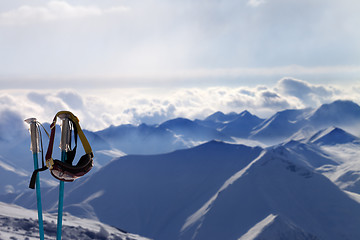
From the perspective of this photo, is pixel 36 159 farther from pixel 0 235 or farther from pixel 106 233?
pixel 106 233

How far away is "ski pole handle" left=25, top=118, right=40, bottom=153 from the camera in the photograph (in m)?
13.1

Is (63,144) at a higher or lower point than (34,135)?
lower

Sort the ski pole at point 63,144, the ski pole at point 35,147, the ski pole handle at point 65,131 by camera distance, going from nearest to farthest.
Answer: the ski pole at point 63,144 < the ski pole handle at point 65,131 < the ski pole at point 35,147

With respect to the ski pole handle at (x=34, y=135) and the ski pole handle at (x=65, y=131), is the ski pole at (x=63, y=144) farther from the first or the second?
the ski pole handle at (x=34, y=135)

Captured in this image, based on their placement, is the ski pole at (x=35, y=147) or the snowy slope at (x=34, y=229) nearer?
the ski pole at (x=35, y=147)

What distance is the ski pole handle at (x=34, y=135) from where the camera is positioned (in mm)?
13062

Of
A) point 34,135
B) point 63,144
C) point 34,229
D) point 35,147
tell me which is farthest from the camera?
point 34,229

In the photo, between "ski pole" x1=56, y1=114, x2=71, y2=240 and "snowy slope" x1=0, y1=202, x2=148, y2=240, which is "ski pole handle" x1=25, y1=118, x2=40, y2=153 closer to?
"ski pole" x1=56, y1=114, x2=71, y2=240

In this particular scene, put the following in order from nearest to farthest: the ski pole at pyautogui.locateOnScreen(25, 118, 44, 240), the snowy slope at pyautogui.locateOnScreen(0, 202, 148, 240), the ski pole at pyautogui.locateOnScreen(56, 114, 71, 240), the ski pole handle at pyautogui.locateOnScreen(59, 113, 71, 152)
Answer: the ski pole at pyautogui.locateOnScreen(56, 114, 71, 240), the ski pole handle at pyautogui.locateOnScreen(59, 113, 71, 152), the ski pole at pyautogui.locateOnScreen(25, 118, 44, 240), the snowy slope at pyautogui.locateOnScreen(0, 202, 148, 240)

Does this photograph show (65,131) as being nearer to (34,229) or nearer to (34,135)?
(34,135)

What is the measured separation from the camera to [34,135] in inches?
522

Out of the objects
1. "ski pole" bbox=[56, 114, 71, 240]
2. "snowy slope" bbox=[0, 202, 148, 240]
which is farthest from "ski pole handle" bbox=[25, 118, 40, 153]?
"snowy slope" bbox=[0, 202, 148, 240]

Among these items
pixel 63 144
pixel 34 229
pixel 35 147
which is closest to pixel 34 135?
pixel 35 147

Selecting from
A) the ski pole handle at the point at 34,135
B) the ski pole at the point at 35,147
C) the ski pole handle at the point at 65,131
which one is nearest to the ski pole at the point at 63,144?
the ski pole handle at the point at 65,131
